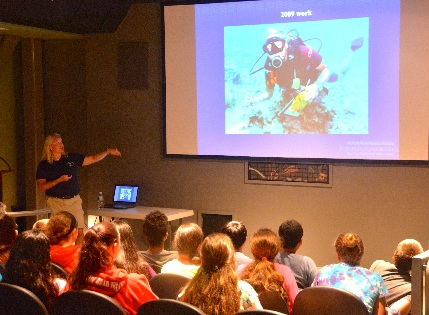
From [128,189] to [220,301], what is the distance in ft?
14.5

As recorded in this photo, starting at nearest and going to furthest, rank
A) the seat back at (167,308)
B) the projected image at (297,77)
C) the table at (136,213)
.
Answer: the seat back at (167,308)
the projected image at (297,77)
the table at (136,213)

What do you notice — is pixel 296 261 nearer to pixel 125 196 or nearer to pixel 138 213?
pixel 138 213

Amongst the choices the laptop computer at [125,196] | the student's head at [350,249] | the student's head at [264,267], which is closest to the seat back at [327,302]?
the student's head at [264,267]

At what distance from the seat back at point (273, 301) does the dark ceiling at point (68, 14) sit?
167 inches

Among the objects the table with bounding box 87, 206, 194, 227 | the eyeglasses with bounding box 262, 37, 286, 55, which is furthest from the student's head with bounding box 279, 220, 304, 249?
the eyeglasses with bounding box 262, 37, 286, 55

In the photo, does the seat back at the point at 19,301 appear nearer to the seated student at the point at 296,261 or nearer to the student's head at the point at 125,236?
the student's head at the point at 125,236

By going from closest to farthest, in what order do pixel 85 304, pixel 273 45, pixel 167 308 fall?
1. pixel 167 308
2. pixel 85 304
3. pixel 273 45

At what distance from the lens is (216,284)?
2.68 m

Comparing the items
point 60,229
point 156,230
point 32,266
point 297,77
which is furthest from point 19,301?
point 297,77

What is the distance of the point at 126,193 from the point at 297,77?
2421 mm

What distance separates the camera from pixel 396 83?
5547 mm

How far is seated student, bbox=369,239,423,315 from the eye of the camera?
3656 millimetres

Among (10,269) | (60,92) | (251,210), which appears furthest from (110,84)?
(10,269)

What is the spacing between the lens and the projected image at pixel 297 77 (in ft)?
18.8
